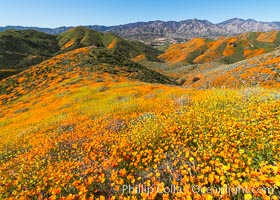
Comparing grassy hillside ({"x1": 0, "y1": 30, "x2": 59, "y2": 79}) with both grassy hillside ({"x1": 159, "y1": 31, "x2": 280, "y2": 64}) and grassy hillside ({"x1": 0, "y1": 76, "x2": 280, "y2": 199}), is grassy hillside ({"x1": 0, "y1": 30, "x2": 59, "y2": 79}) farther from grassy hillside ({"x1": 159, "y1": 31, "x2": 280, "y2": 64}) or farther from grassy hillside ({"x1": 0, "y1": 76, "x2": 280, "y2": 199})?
grassy hillside ({"x1": 0, "y1": 76, "x2": 280, "y2": 199})

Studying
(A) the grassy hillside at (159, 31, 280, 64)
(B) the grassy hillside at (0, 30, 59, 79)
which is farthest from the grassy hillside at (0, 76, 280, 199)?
(B) the grassy hillside at (0, 30, 59, 79)

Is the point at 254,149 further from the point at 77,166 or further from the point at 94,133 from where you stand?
the point at 94,133

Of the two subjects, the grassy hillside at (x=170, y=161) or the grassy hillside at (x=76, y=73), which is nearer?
the grassy hillside at (x=170, y=161)

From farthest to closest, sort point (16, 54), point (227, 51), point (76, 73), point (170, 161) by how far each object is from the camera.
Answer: point (16, 54), point (227, 51), point (76, 73), point (170, 161)

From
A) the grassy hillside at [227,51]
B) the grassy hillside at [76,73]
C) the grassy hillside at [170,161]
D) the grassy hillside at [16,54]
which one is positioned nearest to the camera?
the grassy hillside at [170,161]

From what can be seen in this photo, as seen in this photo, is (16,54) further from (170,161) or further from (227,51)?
(170,161)

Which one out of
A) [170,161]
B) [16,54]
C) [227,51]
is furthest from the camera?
[16,54]

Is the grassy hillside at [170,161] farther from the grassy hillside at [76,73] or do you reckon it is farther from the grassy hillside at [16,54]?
the grassy hillside at [16,54]

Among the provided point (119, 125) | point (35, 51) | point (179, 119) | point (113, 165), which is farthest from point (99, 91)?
point (35, 51)

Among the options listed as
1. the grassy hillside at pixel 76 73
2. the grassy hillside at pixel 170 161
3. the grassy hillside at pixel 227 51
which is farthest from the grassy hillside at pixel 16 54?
the grassy hillside at pixel 170 161

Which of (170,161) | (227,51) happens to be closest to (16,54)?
(227,51)

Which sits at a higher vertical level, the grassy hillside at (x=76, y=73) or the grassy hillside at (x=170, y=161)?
the grassy hillside at (x=170, y=161)

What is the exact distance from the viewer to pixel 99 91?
A: 104ft

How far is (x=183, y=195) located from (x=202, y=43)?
173m
